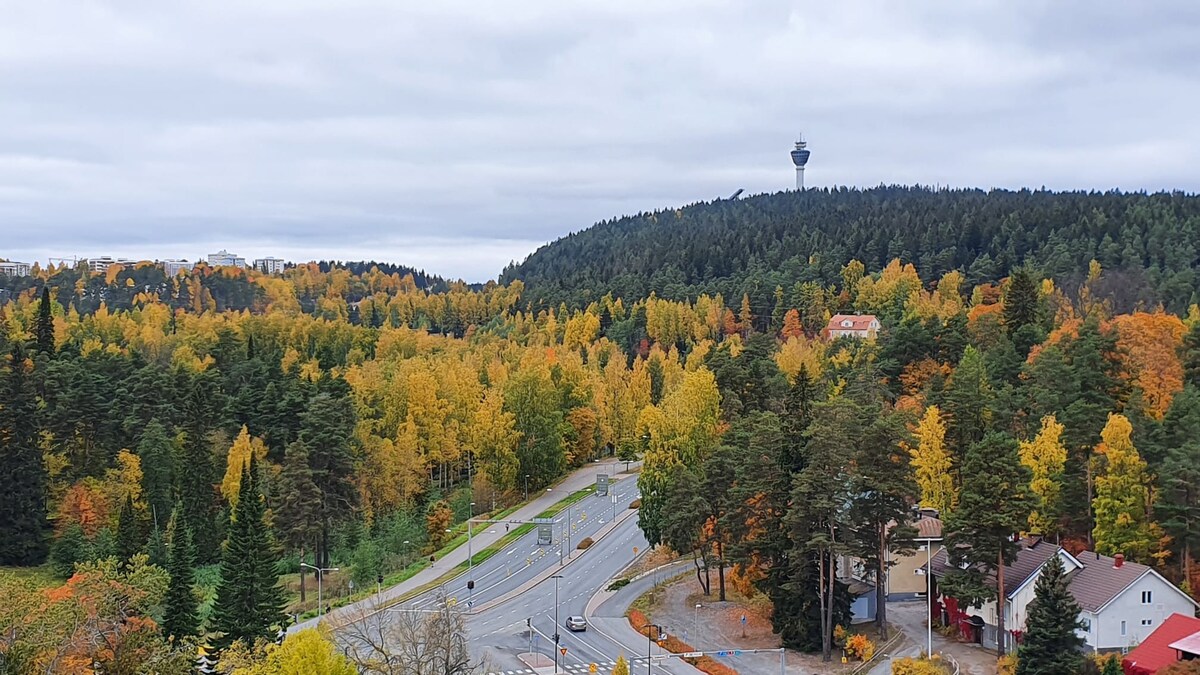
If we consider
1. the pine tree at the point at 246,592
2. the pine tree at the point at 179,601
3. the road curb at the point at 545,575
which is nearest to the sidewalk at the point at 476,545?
the pine tree at the point at 246,592

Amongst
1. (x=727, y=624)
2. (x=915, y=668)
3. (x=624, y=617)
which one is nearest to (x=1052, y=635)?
(x=915, y=668)

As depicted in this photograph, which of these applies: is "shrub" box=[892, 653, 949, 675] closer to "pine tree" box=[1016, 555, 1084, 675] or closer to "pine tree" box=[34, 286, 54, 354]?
"pine tree" box=[1016, 555, 1084, 675]

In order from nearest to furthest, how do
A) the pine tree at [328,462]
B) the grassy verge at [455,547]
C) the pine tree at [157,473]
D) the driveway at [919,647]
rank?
the driveway at [919,647] → the grassy verge at [455,547] → the pine tree at [328,462] → the pine tree at [157,473]

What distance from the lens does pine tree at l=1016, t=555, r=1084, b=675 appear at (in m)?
45.4

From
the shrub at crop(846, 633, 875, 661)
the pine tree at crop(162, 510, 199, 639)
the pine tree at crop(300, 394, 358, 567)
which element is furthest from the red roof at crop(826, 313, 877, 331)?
the pine tree at crop(162, 510, 199, 639)

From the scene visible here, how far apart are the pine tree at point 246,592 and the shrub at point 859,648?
26962 mm

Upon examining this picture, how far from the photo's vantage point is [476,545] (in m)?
78.8

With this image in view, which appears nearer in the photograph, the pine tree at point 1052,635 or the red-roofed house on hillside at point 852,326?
the pine tree at point 1052,635

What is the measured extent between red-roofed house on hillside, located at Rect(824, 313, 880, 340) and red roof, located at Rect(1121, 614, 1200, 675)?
278 ft

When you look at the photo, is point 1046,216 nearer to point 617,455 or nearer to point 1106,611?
point 617,455

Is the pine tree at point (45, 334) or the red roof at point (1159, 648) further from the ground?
the pine tree at point (45, 334)

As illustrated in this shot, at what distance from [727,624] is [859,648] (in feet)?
27.6

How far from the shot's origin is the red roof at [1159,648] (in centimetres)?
4594

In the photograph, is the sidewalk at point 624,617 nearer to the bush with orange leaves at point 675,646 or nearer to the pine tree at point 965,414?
the bush with orange leaves at point 675,646
